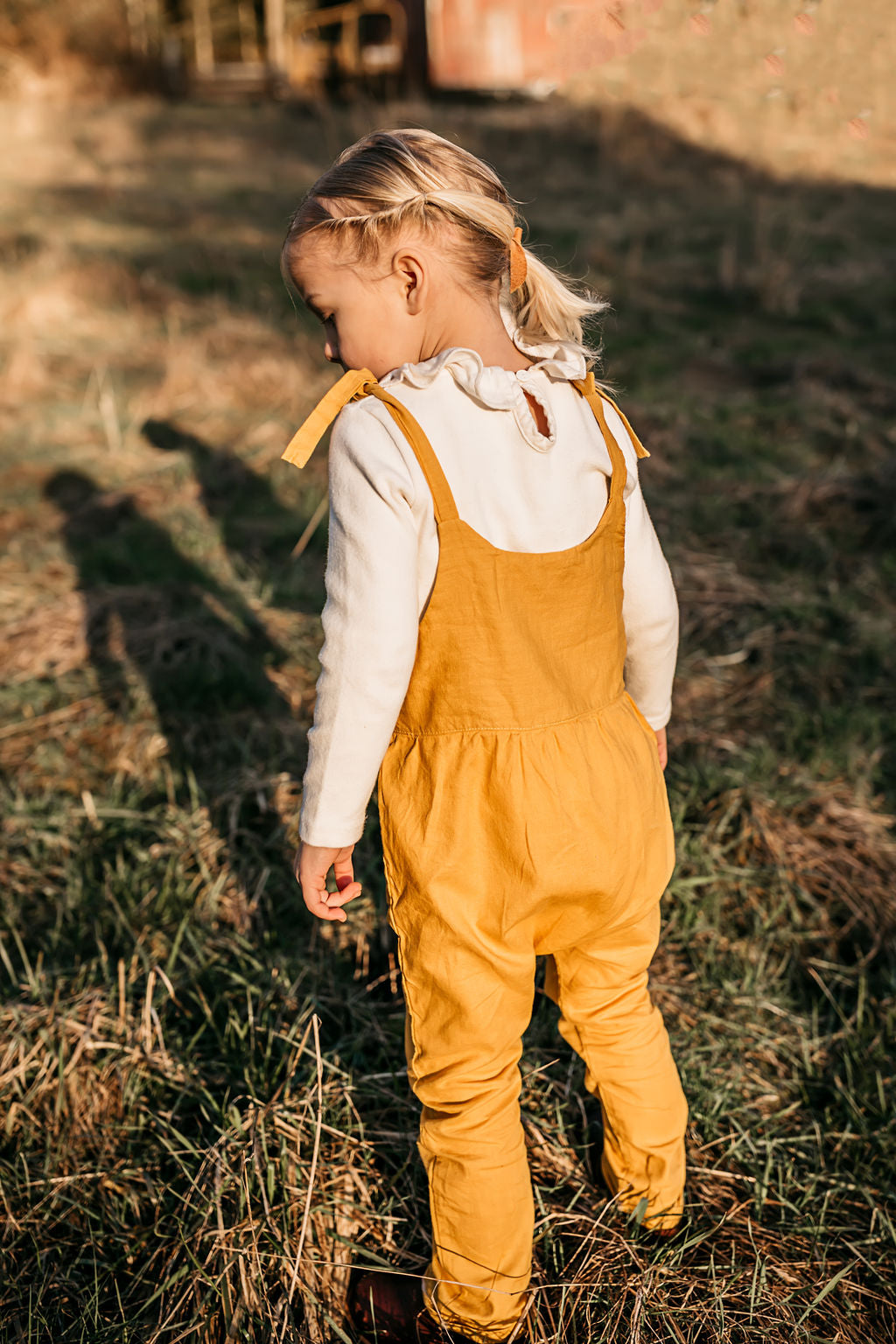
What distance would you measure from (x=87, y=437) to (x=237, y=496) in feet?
3.79

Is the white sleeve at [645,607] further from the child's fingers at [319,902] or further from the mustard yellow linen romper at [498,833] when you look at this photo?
the child's fingers at [319,902]

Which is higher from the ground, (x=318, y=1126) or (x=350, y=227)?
(x=350, y=227)

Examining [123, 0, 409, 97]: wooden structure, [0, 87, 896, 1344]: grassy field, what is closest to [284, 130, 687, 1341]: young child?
[0, 87, 896, 1344]: grassy field

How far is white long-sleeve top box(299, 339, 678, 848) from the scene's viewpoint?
3.92 ft

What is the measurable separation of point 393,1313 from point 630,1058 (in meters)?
0.53

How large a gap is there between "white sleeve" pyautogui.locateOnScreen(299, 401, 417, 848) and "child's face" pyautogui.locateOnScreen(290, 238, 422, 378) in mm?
124

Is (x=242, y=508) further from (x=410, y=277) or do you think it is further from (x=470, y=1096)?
(x=470, y=1096)

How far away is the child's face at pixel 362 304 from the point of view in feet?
4.19

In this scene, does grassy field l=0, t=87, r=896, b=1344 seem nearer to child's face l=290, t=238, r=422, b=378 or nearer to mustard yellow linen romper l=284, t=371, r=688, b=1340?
mustard yellow linen romper l=284, t=371, r=688, b=1340

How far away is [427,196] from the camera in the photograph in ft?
4.09

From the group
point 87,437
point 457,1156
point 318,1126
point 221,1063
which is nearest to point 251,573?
point 87,437

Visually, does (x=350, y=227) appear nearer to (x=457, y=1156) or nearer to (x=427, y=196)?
(x=427, y=196)

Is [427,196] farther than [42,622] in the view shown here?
No

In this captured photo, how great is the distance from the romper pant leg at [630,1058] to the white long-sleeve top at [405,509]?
45 centimetres
